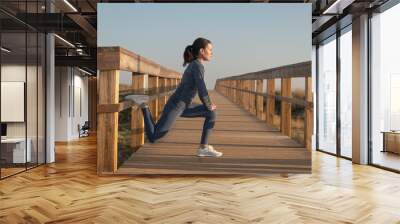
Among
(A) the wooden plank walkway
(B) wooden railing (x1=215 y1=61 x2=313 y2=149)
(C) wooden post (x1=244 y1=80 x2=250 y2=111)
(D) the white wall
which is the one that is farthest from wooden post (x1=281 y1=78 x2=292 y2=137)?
(D) the white wall

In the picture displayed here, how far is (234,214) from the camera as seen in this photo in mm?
4082

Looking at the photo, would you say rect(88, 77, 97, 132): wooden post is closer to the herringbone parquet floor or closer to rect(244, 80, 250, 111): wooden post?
the herringbone parquet floor

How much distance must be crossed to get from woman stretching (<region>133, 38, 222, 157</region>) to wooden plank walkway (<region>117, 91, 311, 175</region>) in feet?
0.26

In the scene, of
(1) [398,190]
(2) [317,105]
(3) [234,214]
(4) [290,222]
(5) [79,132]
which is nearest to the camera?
(4) [290,222]

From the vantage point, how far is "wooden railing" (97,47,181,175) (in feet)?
20.2

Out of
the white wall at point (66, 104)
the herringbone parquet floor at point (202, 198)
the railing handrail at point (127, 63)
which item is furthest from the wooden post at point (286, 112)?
the white wall at point (66, 104)

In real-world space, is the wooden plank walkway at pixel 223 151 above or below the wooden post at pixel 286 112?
below

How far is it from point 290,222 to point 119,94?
3.32 m

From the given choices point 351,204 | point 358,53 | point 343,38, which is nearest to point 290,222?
point 351,204

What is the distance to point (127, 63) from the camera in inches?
246

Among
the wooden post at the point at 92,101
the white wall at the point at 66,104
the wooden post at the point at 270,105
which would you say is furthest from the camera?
the wooden post at the point at 92,101

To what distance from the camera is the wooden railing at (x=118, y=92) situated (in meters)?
6.16

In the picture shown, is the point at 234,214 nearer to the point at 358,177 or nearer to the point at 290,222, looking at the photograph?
the point at 290,222

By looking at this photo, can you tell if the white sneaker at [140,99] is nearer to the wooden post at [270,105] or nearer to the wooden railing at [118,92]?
the wooden railing at [118,92]
